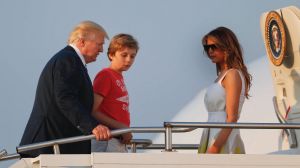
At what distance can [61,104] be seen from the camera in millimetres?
5457

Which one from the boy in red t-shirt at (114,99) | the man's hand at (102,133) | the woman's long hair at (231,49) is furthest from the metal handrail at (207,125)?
the boy in red t-shirt at (114,99)

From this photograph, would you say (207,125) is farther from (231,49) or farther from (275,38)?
(275,38)

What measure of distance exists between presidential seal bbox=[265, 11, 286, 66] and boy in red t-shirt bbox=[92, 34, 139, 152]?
975 mm

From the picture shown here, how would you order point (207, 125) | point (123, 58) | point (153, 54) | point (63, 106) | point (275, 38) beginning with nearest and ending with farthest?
point (207, 125), point (63, 106), point (123, 58), point (275, 38), point (153, 54)

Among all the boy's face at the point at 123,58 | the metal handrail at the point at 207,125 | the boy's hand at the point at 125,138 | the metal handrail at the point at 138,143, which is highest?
the boy's face at the point at 123,58

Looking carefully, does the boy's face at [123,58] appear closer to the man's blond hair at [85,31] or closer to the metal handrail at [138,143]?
the man's blond hair at [85,31]

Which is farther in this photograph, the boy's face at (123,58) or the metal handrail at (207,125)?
the boy's face at (123,58)

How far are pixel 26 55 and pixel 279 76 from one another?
2.34 m

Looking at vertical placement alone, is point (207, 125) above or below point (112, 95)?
below

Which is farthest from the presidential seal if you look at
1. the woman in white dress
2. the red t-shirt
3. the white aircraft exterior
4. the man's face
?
the white aircraft exterior

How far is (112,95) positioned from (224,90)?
56cm

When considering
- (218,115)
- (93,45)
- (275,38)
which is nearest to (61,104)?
(93,45)

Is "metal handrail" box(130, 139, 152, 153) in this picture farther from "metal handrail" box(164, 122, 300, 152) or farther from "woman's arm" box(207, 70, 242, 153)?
"metal handrail" box(164, 122, 300, 152)

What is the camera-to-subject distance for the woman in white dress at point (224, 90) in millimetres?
5629
